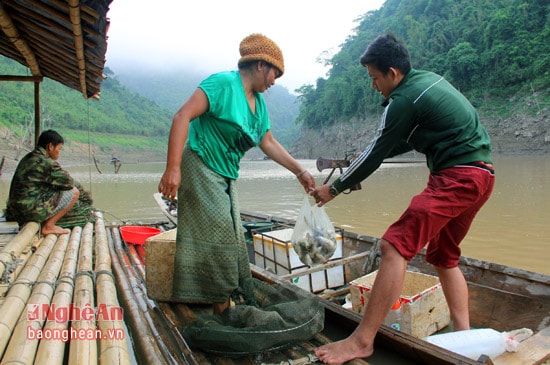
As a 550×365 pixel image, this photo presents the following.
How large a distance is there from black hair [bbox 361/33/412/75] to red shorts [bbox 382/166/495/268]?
610 mm

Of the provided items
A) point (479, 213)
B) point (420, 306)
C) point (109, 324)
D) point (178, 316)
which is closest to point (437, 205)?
point (420, 306)

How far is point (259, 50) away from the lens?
2107 millimetres

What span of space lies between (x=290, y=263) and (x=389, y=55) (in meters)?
2.02

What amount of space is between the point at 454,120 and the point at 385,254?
751 millimetres

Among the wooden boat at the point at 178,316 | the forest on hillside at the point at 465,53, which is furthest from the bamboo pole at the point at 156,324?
the forest on hillside at the point at 465,53

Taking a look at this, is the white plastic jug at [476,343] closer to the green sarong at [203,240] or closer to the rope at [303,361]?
the rope at [303,361]

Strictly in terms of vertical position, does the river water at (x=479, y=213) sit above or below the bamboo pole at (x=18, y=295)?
below

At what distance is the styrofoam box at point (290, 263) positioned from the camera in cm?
342

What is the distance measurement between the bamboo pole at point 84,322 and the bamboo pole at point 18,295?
0.26 metres

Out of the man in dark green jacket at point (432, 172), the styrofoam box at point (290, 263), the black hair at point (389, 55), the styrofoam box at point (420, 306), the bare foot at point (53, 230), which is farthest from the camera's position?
the bare foot at point (53, 230)

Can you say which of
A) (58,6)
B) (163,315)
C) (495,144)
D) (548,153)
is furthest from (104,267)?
(495,144)

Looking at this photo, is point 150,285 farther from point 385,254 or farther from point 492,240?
point 492,240

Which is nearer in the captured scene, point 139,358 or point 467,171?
point 467,171

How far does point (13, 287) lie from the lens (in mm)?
2316
